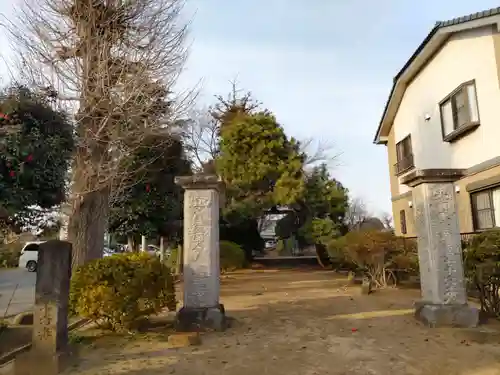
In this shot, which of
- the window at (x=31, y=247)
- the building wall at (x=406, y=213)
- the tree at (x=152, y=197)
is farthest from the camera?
the window at (x=31, y=247)

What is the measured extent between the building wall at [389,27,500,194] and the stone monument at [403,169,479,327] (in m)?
5.09

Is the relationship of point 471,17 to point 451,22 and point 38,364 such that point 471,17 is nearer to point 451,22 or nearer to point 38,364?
point 451,22

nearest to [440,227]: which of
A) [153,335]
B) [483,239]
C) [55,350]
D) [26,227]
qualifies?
[483,239]

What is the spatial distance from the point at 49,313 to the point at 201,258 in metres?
2.59

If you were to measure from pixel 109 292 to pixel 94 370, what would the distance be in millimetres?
1436

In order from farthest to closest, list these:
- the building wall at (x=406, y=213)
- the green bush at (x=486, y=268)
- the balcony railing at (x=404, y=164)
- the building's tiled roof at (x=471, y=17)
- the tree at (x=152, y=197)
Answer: the building wall at (x=406, y=213) < the balcony railing at (x=404, y=164) < the tree at (x=152, y=197) < the building's tiled roof at (x=471, y=17) < the green bush at (x=486, y=268)

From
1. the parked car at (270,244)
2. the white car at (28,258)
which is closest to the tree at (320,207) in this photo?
the white car at (28,258)

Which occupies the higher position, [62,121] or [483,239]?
[62,121]

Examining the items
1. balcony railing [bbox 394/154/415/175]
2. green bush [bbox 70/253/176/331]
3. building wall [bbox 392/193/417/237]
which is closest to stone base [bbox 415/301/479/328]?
green bush [bbox 70/253/176/331]

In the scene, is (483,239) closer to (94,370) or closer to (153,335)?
(153,335)

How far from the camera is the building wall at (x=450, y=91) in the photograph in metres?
10.8

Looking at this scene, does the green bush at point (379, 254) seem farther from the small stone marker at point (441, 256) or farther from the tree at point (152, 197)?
the tree at point (152, 197)

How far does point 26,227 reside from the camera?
5.57 metres

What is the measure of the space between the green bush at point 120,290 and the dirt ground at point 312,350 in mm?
506
